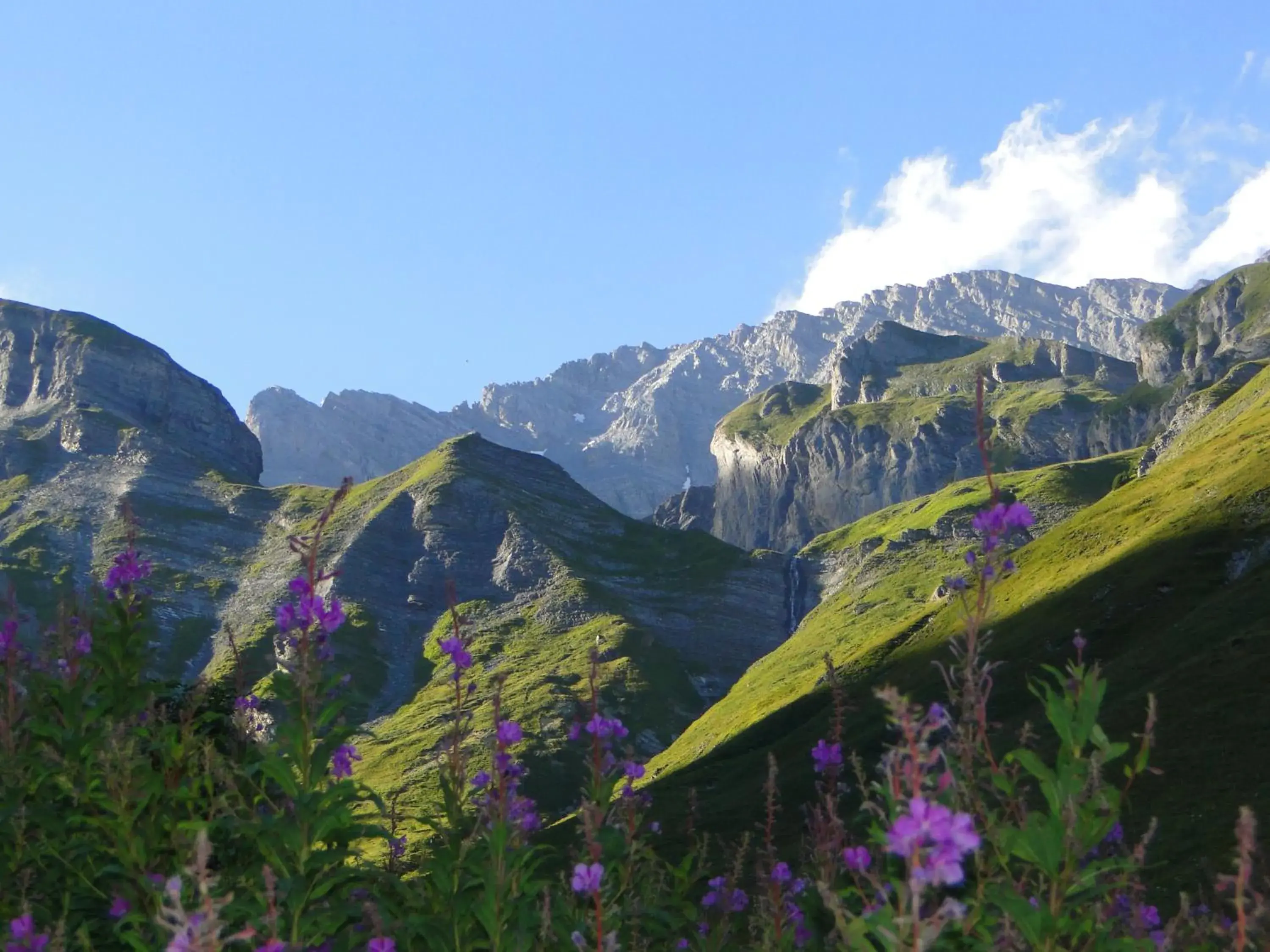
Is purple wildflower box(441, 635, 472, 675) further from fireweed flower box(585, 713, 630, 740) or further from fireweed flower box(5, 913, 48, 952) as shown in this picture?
fireweed flower box(5, 913, 48, 952)

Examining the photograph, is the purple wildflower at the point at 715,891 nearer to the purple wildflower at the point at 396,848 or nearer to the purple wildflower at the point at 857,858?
the purple wildflower at the point at 857,858

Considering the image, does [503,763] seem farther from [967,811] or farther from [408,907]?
[967,811]

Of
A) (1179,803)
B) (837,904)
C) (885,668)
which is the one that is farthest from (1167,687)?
(837,904)

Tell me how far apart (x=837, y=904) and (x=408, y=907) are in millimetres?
5938

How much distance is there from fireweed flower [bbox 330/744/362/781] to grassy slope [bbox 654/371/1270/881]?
27932mm

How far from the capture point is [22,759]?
10.5m

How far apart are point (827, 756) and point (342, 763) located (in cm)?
457

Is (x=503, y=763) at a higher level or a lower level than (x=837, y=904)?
higher

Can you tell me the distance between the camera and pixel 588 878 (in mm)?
6820

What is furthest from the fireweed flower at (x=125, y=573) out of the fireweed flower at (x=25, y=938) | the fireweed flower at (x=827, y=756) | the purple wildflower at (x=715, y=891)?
the fireweed flower at (x=827, y=756)

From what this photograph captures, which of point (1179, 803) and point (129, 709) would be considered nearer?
point (129, 709)

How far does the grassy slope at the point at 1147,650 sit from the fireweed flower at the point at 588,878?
30.1 m

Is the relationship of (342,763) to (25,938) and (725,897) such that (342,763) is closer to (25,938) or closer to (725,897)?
(25,938)

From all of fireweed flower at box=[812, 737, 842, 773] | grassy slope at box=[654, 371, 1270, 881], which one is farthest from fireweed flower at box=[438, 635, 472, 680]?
grassy slope at box=[654, 371, 1270, 881]
